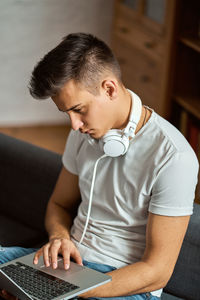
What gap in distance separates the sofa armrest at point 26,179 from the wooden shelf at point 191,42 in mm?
1150

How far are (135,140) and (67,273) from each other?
42 centimetres

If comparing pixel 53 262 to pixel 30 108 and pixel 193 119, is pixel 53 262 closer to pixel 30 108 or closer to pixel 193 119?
pixel 193 119

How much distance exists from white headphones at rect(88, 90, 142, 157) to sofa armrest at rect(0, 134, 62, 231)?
22.2 inches

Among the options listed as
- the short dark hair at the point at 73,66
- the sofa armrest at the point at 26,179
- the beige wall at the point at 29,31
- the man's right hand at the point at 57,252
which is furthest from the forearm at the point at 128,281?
the beige wall at the point at 29,31

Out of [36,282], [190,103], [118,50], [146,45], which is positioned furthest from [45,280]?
[118,50]

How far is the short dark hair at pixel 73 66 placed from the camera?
1.50m

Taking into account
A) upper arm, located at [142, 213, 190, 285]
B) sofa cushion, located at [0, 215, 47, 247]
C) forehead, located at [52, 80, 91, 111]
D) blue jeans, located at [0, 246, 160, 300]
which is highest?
forehead, located at [52, 80, 91, 111]

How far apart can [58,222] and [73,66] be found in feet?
1.82

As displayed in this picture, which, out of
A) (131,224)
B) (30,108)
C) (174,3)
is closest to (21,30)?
(30,108)

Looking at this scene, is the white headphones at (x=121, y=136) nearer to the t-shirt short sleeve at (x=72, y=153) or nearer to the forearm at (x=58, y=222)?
the t-shirt short sleeve at (x=72, y=153)

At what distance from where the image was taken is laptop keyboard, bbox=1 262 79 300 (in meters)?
1.44

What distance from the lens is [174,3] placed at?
9.84 ft

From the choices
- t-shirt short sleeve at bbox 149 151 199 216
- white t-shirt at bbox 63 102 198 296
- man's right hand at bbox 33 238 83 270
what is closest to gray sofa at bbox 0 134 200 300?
white t-shirt at bbox 63 102 198 296

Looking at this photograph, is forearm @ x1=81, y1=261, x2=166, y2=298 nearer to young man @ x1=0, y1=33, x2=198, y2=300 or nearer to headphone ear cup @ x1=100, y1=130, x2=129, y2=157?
young man @ x1=0, y1=33, x2=198, y2=300
